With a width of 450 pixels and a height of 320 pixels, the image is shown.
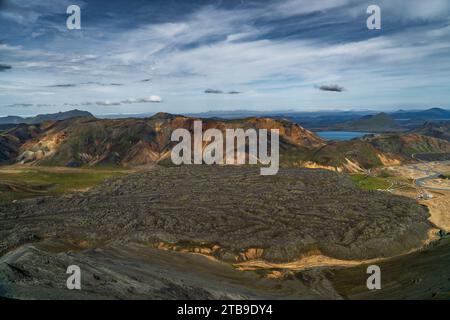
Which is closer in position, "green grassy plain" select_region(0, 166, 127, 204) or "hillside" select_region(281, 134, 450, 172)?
"green grassy plain" select_region(0, 166, 127, 204)

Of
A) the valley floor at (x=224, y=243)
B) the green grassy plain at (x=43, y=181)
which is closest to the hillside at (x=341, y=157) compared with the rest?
the valley floor at (x=224, y=243)

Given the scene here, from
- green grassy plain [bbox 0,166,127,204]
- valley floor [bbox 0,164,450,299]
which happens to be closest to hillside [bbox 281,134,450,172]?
valley floor [bbox 0,164,450,299]

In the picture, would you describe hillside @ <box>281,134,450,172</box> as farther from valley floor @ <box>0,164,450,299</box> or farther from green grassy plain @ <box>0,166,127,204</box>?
green grassy plain @ <box>0,166,127,204</box>

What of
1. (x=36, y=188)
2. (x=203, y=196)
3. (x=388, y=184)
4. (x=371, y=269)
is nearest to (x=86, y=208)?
(x=203, y=196)

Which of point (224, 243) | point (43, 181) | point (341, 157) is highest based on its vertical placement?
point (341, 157)

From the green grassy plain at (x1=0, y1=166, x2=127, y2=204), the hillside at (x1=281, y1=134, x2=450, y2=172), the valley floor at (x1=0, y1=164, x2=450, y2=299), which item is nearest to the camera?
the valley floor at (x1=0, y1=164, x2=450, y2=299)

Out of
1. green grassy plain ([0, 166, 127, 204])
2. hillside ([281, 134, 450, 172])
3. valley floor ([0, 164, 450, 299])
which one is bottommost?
valley floor ([0, 164, 450, 299])

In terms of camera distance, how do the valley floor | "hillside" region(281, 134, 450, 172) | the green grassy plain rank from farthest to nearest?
"hillside" region(281, 134, 450, 172), the green grassy plain, the valley floor

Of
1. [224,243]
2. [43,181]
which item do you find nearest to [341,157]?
[43,181]

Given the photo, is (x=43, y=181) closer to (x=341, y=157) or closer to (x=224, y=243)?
(x=224, y=243)

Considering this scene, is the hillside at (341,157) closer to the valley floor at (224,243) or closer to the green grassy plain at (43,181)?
the valley floor at (224,243)

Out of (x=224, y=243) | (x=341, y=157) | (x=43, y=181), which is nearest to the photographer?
(x=224, y=243)
